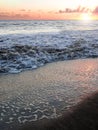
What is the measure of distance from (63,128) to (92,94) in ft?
6.10

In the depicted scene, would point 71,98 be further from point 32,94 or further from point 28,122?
point 28,122

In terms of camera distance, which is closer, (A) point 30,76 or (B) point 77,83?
(B) point 77,83

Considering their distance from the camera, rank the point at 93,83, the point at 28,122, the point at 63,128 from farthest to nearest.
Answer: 1. the point at 93,83
2. the point at 28,122
3. the point at 63,128

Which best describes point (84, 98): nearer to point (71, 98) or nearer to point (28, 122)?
point (71, 98)

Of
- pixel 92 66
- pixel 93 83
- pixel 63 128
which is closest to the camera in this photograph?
pixel 63 128

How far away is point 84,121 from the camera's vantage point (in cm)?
424

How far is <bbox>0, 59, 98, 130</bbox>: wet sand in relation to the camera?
466cm

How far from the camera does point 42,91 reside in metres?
5.96

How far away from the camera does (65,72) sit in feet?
26.0

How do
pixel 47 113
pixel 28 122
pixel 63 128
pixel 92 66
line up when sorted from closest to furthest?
pixel 63 128
pixel 28 122
pixel 47 113
pixel 92 66

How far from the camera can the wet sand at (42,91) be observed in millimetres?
4664

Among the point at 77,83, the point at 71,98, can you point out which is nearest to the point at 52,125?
the point at 71,98

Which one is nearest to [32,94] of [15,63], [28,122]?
[28,122]

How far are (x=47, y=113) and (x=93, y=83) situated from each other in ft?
7.88
